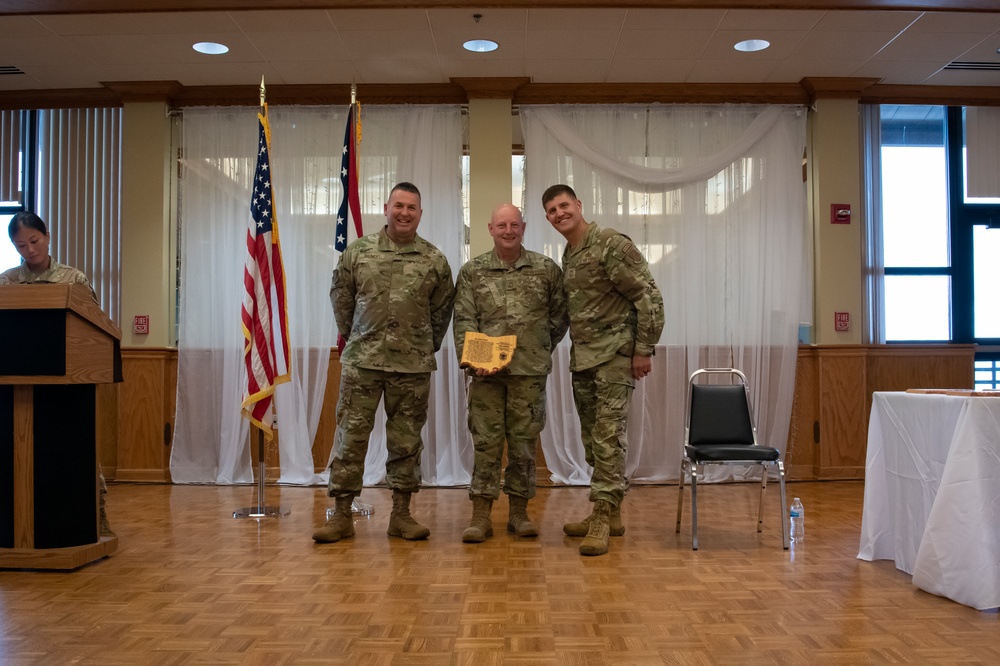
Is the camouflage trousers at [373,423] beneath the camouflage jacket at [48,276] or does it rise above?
beneath

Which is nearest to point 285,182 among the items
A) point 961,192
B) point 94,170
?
point 94,170

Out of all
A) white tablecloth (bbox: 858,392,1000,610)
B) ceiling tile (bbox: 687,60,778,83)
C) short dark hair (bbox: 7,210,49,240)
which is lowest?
white tablecloth (bbox: 858,392,1000,610)

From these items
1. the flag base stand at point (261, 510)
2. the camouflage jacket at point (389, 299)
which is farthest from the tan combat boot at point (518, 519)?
the flag base stand at point (261, 510)

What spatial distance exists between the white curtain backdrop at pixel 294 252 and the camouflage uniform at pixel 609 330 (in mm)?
2304

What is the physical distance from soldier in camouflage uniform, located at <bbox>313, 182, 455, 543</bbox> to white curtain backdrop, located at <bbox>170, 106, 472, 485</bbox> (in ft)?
6.85

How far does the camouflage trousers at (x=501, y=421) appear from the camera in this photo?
404 cm

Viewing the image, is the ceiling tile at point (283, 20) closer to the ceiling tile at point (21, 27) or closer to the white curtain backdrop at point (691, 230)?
the ceiling tile at point (21, 27)

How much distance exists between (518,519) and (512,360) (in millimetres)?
812

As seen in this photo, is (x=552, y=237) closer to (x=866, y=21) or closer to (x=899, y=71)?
(x=866, y=21)

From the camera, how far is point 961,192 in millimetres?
6836

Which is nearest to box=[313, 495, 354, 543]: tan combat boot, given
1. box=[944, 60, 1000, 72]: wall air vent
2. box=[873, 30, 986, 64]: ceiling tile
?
box=[873, 30, 986, 64]: ceiling tile

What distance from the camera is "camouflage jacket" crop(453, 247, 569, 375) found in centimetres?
403

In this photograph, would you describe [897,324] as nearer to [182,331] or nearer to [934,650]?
[934,650]

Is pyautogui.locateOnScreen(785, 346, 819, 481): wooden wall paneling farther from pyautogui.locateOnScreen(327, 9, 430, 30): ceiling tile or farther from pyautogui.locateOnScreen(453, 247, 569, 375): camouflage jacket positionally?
pyautogui.locateOnScreen(327, 9, 430, 30): ceiling tile
